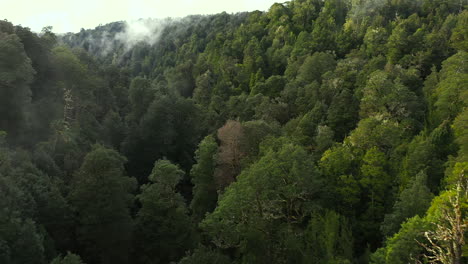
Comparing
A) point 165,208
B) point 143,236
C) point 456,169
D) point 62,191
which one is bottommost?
point 143,236

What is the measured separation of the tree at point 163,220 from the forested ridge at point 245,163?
16cm

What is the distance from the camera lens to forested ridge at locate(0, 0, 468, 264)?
33281mm

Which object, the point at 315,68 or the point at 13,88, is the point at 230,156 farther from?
the point at 315,68

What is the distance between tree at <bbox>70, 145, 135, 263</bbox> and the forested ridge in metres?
0.14

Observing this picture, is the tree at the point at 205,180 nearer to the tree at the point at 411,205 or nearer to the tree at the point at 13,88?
the tree at the point at 13,88

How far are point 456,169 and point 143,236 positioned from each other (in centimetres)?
3043

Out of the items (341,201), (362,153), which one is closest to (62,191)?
(341,201)

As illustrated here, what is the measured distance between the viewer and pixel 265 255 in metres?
34.7

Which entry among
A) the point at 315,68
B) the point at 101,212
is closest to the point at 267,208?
the point at 101,212

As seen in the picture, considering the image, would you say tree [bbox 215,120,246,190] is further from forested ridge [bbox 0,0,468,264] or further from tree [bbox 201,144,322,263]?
tree [bbox 201,144,322,263]

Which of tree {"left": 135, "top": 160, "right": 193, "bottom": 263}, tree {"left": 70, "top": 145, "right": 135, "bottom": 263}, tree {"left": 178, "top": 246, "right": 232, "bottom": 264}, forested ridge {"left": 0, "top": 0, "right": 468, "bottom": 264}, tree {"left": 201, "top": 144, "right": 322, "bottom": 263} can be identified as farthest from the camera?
tree {"left": 135, "top": 160, "right": 193, "bottom": 263}

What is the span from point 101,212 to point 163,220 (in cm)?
620

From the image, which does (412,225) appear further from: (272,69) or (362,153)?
(272,69)

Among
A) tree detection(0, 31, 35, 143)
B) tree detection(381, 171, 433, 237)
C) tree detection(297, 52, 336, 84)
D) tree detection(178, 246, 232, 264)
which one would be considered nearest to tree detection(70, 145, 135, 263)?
tree detection(178, 246, 232, 264)
